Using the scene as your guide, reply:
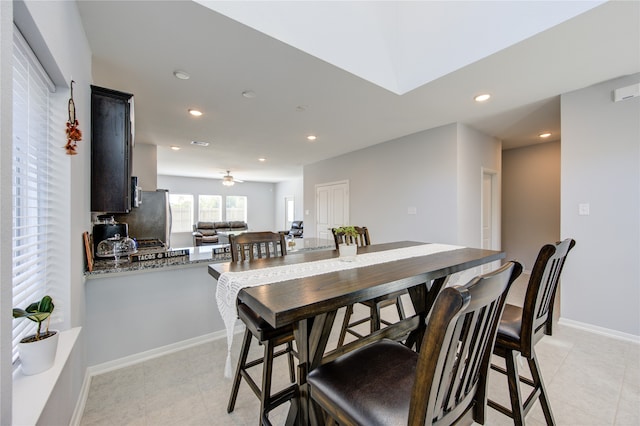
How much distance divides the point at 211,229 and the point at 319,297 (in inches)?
367

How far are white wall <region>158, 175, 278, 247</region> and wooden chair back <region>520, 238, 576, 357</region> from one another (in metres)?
9.96

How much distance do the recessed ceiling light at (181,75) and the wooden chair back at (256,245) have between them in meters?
1.61

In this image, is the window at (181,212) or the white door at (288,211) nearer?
the window at (181,212)

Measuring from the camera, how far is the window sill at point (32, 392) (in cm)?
83

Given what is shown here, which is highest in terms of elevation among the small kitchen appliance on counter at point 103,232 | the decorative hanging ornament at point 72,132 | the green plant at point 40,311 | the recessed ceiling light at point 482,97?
the recessed ceiling light at point 482,97

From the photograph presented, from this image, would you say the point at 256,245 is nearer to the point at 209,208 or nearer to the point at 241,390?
the point at 241,390

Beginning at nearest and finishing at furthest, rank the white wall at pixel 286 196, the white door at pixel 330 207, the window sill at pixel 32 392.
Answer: the window sill at pixel 32 392, the white door at pixel 330 207, the white wall at pixel 286 196

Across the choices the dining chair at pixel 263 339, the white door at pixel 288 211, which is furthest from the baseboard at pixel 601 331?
the white door at pixel 288 211

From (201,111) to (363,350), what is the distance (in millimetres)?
3241

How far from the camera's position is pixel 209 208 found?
1011 centimetres

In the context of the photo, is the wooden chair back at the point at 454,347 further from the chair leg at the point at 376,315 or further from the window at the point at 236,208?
the window at the point at 236,208

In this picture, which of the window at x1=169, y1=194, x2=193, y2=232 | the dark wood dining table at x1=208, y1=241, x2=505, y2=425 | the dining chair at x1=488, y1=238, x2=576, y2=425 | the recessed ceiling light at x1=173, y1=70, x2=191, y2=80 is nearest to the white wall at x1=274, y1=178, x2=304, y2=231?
the window at x1=169, y1=194, x2=193, y2=232

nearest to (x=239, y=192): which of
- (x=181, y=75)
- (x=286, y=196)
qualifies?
(x=286, y=196)

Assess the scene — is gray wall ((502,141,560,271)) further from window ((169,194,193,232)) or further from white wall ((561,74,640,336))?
window ((169,194,193,232))
